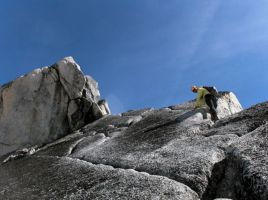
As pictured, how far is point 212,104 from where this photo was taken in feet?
85.2

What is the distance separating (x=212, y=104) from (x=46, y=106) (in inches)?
574

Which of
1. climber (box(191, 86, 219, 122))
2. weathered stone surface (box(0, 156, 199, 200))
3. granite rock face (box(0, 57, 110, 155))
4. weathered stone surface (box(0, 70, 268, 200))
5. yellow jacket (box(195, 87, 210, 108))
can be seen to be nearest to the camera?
weathered stone surface (box(0, 70, 268, 200))

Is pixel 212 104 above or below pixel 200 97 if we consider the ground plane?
below

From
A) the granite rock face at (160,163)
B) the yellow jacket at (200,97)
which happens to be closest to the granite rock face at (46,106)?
the granite rock face at (160,163)

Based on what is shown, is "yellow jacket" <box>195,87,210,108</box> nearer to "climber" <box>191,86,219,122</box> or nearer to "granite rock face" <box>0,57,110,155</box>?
"climber" <box>191,86,219,122</box>

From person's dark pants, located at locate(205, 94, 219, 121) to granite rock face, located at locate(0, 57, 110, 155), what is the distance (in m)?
11.5

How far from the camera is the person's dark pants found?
80.9 feet

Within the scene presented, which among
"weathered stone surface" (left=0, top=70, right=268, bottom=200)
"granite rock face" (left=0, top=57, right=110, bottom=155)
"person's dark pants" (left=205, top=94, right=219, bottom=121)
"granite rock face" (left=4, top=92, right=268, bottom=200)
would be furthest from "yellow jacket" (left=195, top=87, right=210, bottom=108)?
"granite rock face" (left=0, top=57, right=110, bottom=155)

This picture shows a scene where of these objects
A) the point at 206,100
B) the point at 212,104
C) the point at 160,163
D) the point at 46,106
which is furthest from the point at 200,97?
the point at 46,106

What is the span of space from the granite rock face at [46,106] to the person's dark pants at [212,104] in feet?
37.7

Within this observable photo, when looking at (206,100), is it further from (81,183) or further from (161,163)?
(81,183)

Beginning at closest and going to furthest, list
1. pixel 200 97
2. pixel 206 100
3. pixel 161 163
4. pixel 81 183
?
pixel 161 163, pixel 81 183, pixel 206 100, pixel 200 97

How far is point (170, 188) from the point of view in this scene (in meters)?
14.0

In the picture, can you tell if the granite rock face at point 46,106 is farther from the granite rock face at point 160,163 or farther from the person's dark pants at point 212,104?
the person's dark pants at point 212,104
